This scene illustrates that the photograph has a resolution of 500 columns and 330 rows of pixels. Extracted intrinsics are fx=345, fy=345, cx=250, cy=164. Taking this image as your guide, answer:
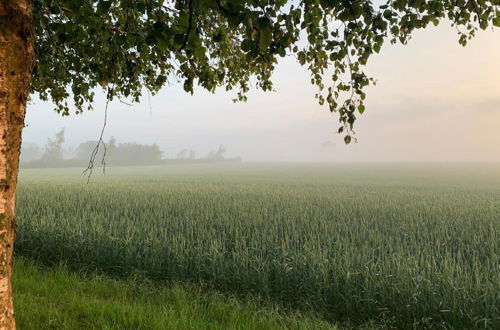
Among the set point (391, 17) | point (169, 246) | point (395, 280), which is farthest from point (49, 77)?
point (395, 280)

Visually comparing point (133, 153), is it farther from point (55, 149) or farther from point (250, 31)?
point (250, 31)

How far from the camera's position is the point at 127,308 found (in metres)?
4.88

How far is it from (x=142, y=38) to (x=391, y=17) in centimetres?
377

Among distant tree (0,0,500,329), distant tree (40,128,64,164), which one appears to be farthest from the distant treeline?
distant tree (0,0,500,329)

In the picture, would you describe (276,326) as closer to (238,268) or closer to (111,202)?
(238,268)

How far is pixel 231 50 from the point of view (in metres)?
8.46

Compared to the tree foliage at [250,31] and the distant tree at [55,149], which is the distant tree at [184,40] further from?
the distant tree at [55,149]

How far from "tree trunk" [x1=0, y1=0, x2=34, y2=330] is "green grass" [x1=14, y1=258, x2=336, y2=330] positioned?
6.13 feet

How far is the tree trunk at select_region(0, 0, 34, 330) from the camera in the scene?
Answer: 9.00 ft

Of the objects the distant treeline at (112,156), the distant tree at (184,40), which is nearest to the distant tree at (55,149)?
the distant treeline at (112,156)

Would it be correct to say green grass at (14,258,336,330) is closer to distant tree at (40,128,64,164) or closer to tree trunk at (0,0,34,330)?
tree trunk at (0,0,34,330)

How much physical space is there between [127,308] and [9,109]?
127 inches

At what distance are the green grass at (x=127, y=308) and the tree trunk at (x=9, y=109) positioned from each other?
6.13ft

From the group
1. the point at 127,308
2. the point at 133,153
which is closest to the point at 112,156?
the point at 133,153
